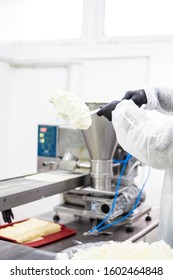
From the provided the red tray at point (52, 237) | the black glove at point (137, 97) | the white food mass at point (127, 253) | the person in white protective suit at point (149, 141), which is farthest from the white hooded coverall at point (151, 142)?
the red tray at point (52, 237)

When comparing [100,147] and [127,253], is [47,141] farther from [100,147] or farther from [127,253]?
[127,253]

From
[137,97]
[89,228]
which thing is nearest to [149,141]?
[137,97]

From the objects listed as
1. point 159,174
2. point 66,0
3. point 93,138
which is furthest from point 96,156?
point 66,0

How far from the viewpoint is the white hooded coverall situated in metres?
1.16

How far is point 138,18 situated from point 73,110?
1.81 metres

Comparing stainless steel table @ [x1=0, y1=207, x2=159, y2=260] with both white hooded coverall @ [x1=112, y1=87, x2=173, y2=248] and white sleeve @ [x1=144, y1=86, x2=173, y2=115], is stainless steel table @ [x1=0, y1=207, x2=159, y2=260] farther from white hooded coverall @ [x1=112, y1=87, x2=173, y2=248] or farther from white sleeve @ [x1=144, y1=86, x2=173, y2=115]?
white sleeve @ [x1=144, y1=86, x2=173, y2=115]

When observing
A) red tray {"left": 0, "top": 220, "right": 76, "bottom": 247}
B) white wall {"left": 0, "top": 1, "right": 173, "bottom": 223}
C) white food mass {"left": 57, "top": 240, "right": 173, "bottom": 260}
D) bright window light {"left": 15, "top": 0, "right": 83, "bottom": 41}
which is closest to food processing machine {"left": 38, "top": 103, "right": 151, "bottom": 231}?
red tray {"left": 0, "top": 220, "right": 76, "bottom": 247}

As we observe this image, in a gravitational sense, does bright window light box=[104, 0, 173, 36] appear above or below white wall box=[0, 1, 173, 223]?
above

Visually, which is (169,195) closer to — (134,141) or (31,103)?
(134,141)

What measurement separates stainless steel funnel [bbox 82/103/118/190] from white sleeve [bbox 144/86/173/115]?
0.80 feet

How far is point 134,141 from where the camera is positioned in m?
1.21

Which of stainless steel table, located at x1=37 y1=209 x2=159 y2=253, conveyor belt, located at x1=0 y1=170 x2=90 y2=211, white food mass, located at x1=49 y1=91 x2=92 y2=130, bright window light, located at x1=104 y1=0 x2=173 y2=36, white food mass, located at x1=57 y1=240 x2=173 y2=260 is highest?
bright window light, located at x1=104 y1=0 x2=173 y2=36

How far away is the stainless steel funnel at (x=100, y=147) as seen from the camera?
5.45 feet

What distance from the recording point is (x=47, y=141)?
7.06ft
